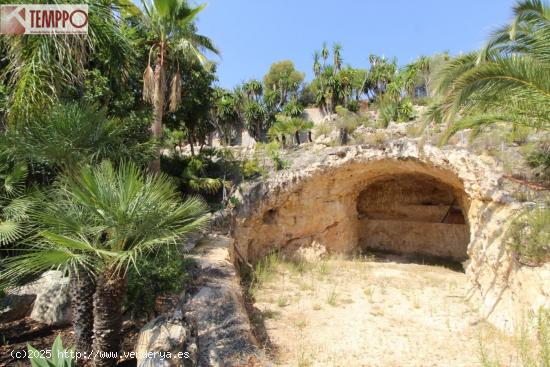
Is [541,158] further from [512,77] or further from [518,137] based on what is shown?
[512,77]

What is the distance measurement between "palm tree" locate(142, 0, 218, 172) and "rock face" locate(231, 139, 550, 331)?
12.4 feet

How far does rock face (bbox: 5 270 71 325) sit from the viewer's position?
17.1ft

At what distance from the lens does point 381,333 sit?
685cm

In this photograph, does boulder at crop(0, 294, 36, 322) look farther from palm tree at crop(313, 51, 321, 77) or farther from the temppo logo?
palm tree at crop(313, 51, 321, 77)

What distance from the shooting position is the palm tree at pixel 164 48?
30.3 feet

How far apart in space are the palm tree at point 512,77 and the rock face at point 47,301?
6935 millimetres

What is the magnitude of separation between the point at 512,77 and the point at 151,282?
6307 millimetres

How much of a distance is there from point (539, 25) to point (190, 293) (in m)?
7.33

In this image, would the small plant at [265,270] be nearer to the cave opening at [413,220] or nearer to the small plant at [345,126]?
the small plant at [345,126]

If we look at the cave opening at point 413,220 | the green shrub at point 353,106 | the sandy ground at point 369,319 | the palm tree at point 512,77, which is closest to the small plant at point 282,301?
the sandy ground at point 369,319

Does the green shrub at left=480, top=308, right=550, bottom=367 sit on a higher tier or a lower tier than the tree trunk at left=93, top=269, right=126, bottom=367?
lower

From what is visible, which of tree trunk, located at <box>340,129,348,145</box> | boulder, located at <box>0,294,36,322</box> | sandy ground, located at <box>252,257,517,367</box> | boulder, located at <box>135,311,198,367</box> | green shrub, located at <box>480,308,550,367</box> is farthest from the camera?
tree trunk, located at <box>340,129,348,145</box>

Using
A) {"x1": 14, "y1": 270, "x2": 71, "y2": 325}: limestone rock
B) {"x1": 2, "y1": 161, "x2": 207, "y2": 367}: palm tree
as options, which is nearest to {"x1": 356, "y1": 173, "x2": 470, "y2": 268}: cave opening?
{"x1": 14, "y1": 270, "x2": 71, "y2": 325}: limestone rock

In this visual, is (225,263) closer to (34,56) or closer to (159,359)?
(159,359)
